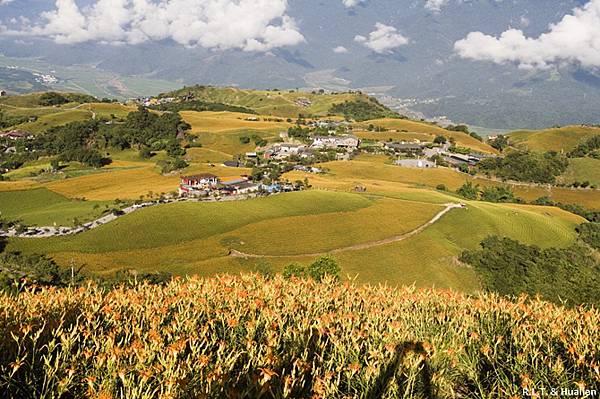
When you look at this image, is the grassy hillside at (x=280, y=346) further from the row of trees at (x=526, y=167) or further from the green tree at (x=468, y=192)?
the row of trees at (x=526, y=167)

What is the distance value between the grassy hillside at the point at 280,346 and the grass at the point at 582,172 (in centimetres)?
14887

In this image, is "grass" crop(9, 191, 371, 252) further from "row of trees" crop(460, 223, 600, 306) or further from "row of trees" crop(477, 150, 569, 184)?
"row of trees" crop(477, 150, 569, 184)

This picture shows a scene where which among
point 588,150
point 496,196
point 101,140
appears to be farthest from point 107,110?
point 588,150

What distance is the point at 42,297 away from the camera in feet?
25.0

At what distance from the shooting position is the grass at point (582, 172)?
131 m

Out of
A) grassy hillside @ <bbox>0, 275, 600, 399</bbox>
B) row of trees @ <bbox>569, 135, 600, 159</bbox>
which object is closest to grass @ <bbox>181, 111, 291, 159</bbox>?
row of trees @ <bbox>569, 135, 600, 159</bbox>

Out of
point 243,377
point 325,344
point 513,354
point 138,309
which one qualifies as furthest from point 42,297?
point 513,354

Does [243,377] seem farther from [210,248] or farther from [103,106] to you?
[103,106]

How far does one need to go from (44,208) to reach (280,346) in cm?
8235

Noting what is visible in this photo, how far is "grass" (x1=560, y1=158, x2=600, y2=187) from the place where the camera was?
131250mm

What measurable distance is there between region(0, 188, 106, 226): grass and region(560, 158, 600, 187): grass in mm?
139440

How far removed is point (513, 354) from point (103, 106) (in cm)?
21086

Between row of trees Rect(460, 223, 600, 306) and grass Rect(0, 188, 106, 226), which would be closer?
row of trees Rect(460, 223, 600, 306)

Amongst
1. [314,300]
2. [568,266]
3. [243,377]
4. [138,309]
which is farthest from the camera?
[568,266]
